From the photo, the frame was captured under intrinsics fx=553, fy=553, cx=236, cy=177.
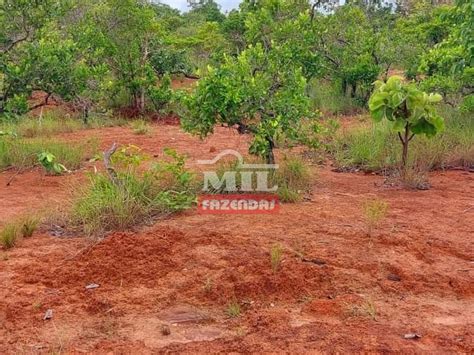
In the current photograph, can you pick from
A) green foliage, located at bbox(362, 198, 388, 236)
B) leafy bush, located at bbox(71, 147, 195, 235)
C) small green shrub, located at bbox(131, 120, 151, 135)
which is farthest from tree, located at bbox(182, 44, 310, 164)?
small green shrub, located at bbox(131, 120, 151, 135)

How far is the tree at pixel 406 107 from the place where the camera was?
5.36 metres

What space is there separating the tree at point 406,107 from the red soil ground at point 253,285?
94 centimetres

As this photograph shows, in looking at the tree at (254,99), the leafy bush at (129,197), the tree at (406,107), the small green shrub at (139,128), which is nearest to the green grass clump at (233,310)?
the leafy bush at (129,197)

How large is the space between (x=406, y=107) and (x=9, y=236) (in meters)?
3.76

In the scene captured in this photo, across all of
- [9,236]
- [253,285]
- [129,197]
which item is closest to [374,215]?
[253,285]

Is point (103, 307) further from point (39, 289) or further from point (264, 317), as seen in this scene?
point (264, 317)

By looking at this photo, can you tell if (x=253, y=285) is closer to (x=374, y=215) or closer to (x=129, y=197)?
(x=374, y=215)

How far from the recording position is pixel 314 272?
3525 mm

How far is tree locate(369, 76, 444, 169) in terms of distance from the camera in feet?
17.6

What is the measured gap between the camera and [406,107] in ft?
17.7

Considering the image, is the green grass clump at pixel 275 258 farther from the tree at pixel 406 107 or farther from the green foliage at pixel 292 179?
the tree at pixel 406 107

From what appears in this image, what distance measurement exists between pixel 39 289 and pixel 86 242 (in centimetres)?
79

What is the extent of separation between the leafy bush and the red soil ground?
175 millimetres

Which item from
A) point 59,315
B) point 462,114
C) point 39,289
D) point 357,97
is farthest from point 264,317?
point 357,97
